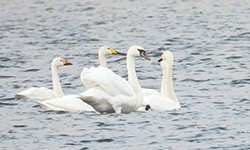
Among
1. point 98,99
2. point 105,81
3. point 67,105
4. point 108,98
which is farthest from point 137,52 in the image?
Answer: point 67,105

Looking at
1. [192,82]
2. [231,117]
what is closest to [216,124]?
[231,117]

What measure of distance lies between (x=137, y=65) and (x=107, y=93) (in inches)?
272

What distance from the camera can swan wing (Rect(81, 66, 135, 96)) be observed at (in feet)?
36.3

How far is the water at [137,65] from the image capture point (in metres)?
9.63

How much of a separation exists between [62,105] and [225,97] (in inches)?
149

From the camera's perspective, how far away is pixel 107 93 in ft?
36.7

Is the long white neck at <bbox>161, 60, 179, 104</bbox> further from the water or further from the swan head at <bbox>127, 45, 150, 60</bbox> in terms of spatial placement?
the swan head at <bbox>127, 45, 150, 60</bbox>

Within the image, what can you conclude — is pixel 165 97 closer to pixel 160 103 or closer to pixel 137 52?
pixel 160 103

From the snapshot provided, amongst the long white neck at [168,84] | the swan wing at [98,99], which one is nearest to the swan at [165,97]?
the long white neck at [168,84]

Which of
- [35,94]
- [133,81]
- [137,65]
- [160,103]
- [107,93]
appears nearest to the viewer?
[107,93]

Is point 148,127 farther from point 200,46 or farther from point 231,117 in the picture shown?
point 200,46

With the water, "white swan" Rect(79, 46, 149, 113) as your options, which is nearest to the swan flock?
"white swan" Rect(79, 46, 149, 113)

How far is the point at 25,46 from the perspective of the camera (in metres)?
21.2

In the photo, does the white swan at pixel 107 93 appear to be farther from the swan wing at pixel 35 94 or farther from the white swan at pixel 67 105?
the swan wing at pixel 35 94
